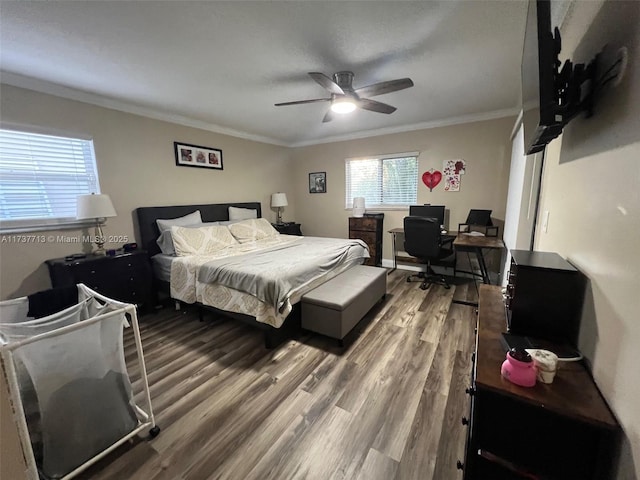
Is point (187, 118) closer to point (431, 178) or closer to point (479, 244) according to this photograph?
point (431, 178)

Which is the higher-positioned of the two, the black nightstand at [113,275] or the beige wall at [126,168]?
the beige wall at [126,168]

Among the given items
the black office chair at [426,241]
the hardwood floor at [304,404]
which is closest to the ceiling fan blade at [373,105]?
the black office chair at [426,241]

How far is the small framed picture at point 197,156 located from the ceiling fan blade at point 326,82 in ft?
8.02

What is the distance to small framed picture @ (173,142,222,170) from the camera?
11.9 ft

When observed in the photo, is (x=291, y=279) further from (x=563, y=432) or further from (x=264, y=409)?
(x=563, y=432)

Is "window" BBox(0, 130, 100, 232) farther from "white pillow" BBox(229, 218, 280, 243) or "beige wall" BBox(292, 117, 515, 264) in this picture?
"beige wall" BBox(292, 117, 515, 264)

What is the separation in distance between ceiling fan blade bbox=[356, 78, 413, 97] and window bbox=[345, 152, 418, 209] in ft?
7.09

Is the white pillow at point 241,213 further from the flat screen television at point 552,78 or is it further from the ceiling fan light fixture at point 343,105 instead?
the flat screen television at point 552,78

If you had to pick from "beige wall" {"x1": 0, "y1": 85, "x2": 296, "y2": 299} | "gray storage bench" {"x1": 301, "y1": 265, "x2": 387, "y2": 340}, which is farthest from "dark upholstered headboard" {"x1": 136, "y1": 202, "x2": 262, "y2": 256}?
"gray storage bench" {"x1": 301, "y1": 265, "x2": 387, "y2": 340}

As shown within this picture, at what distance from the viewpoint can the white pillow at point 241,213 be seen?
14.0ft

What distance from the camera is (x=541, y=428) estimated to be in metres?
0.83

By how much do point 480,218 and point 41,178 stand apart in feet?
17.3

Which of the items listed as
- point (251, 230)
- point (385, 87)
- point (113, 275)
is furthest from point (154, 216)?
point (385, 87)

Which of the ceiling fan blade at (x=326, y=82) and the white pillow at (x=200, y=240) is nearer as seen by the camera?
the ceiling fan blade at (x=326, y=82)
